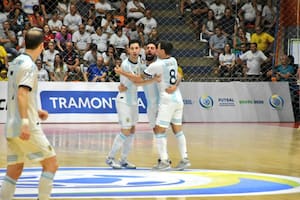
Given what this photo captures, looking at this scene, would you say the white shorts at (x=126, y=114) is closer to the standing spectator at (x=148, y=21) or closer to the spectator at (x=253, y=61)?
the spectator at (x=253, y=61)

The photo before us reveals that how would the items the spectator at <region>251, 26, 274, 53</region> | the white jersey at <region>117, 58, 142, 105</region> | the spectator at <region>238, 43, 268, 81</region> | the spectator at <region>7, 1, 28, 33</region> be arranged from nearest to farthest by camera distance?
the white jersey at <region>117, 58, 142, 105</region> → the spectator at <region>7, 1, 28, 33</region> → the spectator at <region>238, 43, 268, 81</region> → the spectator at <region>251, 26, 274, 53</region>

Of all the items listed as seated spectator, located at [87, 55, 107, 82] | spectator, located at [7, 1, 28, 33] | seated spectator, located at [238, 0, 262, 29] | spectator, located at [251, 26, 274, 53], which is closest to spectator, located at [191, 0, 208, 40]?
seated spectator, located at [238, 0, 262, 29]

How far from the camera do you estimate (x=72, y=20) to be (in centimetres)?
2475

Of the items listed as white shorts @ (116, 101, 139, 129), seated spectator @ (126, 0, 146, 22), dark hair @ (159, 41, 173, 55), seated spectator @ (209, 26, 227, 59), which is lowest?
white shorts @ (116, 101, 139, 129)

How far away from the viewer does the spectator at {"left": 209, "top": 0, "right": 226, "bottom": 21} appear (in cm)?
2712

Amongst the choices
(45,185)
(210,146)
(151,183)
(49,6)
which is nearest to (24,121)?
(45,185)

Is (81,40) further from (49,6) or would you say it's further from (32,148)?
(32,148)

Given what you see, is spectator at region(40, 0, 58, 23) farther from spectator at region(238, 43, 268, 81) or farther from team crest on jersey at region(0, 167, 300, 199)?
team crest on jersey at region(0, 167, 300, 199)

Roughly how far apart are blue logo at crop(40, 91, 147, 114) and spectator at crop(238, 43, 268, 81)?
4.27 m

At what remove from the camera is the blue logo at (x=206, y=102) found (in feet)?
78.9

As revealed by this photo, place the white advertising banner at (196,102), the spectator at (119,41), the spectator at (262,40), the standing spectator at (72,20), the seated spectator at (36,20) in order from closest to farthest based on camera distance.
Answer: the white advertising banner at (196,102) → the seated spectator at (36,20) → the spectator at (119,41) → the standing spectator at (72,20) → the spectator at (262,40)

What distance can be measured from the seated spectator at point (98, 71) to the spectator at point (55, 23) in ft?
6.06

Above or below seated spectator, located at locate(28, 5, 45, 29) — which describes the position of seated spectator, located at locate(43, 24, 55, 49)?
below

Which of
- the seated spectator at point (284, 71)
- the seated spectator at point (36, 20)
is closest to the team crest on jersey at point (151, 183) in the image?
the seated spectator at point (36, 20)
